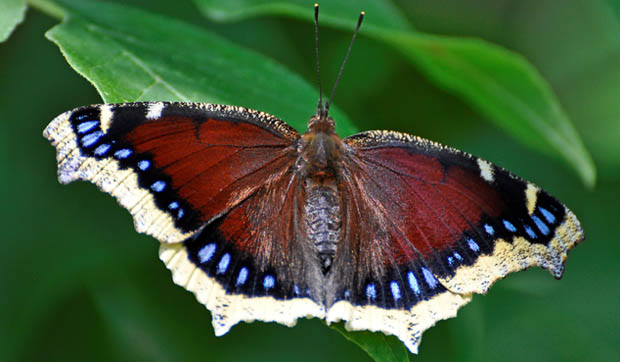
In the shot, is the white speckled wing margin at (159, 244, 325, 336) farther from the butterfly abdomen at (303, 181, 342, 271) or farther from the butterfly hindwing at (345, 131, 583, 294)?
the butterfly hindwing at (345, 131, 583, 294)

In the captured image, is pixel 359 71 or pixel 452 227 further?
pixel 359 71

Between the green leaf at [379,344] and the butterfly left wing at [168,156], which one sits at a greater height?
the butterfly left wing at [168,156]

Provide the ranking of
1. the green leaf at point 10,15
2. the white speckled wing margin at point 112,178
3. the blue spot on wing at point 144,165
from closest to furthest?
the white speckled wing margin at point 112,178 < the blue spot on wing at point 144,165 < the green leaf at point 10,15

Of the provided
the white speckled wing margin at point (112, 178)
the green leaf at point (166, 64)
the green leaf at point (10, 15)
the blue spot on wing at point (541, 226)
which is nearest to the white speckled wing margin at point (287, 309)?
the white speckled wing margin at point (112, 178)

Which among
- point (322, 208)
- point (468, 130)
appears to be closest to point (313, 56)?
point (468, 130)

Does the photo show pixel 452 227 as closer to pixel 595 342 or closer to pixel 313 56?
pixel 595 342

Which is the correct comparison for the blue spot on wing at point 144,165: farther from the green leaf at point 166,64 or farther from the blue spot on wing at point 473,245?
the blue spot on wing at point 473,245

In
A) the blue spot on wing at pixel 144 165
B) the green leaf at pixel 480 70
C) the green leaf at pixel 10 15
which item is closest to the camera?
the blue spot on wing at pixel 144 165
